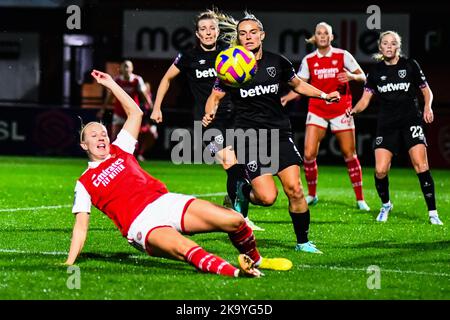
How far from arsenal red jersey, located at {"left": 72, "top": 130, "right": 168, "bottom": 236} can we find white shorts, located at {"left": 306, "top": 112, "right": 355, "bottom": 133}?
571 cm

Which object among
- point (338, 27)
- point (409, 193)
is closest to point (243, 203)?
point (409, 193)

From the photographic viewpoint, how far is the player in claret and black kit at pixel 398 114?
38.4 ft

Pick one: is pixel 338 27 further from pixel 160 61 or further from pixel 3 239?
pixel 3 239

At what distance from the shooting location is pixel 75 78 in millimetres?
25953

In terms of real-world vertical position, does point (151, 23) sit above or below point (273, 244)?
above

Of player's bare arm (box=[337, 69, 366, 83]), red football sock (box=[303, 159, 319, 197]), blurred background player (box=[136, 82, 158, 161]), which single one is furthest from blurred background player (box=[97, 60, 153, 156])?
player's bare arm (box=[337, 69, 366, 83])

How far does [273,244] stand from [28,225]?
2.70 m

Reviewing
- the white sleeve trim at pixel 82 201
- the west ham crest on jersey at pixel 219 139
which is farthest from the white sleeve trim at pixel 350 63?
the white sleeve trim at pixel 82 201

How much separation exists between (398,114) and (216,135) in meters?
2.28

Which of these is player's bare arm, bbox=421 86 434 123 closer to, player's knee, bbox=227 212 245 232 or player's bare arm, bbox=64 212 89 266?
player's knee, bbox=227 212 245 232

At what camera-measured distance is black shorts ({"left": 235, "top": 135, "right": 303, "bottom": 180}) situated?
9.09 metres

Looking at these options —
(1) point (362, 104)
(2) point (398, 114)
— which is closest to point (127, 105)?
(1) point (362, 104)

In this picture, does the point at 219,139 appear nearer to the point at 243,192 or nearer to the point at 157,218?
the point at 243,192

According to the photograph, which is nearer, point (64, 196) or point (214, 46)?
point (214, 46)
